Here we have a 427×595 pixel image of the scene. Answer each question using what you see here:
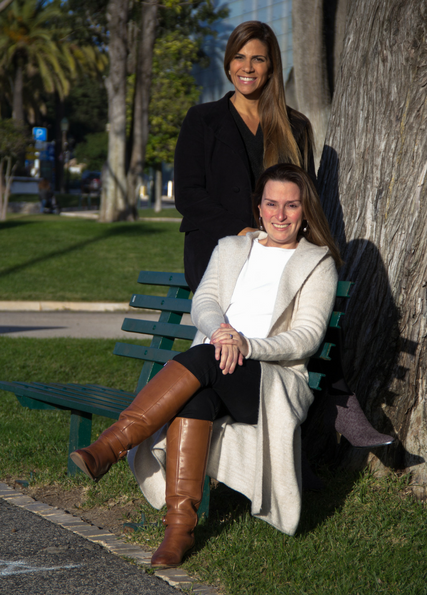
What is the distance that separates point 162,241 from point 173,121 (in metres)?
14.1

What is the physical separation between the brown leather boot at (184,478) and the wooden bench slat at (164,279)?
4.76ft

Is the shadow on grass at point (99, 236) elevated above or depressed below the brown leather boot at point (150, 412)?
below

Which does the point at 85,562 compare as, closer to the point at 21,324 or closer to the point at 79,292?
the point at 21,324

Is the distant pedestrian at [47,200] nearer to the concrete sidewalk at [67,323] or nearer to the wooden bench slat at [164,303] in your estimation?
the concrete sidewalk at [67,323]

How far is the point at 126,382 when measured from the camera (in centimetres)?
690

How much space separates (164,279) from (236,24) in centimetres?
5721

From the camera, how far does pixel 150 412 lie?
3072mm

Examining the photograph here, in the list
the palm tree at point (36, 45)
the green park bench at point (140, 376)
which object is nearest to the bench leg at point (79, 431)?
the green park bench at point (140, 376)

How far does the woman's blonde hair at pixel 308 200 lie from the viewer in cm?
344

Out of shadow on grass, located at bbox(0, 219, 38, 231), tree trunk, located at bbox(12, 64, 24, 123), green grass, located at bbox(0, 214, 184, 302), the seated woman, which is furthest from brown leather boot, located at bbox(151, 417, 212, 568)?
→ tree trunk, located at bbox(12, 64, 24, 123)

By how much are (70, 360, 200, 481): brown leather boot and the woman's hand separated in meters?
0.13

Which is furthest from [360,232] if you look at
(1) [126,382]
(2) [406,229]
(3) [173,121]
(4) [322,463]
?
(3) [173,121]

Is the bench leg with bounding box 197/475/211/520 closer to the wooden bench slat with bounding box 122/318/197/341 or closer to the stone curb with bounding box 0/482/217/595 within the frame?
the stone curb with bounding box 0/482/217/595

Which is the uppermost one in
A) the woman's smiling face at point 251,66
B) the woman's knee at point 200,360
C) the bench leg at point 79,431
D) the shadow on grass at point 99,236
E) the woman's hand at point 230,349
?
the woman's smiling face at point 251,66
